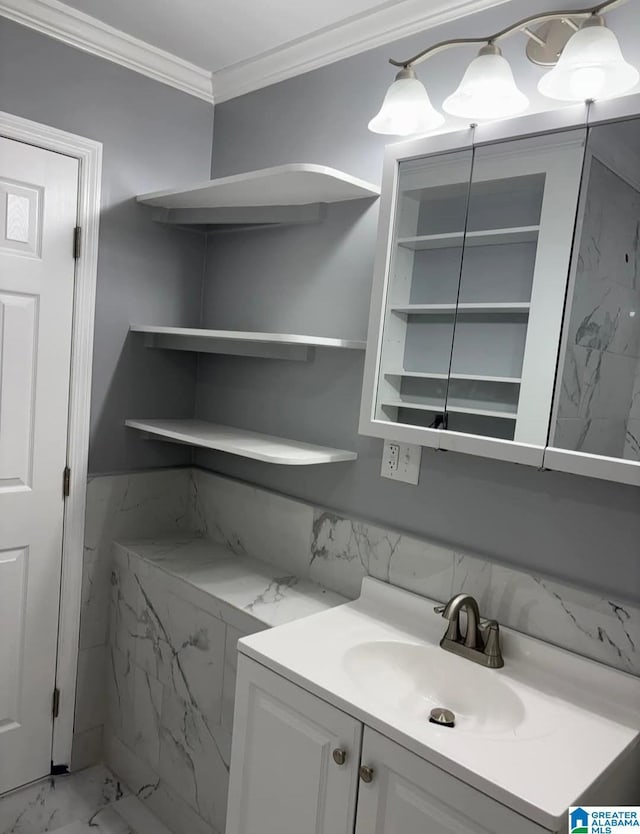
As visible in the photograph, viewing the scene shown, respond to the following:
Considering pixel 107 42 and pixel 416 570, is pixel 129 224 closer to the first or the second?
pixel 107 42

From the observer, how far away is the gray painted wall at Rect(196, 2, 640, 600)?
1509mm

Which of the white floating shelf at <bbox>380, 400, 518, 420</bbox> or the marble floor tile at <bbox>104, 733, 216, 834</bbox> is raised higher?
the white floating shelf at <bbox>380, 400, 518, 420</bbox>

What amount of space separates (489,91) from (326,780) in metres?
1.51

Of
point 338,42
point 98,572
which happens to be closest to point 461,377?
point 338,42

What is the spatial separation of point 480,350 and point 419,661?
2.51 ft

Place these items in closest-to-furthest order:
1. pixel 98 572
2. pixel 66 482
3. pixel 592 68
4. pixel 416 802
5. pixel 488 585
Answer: pixel 416 802 → pixel 592 68 → pixel 488 585 → pixel 66 482 → pixel 98 572

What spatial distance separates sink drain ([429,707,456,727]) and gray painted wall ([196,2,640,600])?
0.39 metres

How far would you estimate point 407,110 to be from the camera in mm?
1613

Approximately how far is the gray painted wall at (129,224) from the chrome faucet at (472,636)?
1.33m

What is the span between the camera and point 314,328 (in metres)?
2.12

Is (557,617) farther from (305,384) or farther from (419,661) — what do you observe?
(305,384)

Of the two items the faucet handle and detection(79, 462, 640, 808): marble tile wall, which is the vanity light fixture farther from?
the faucet handle

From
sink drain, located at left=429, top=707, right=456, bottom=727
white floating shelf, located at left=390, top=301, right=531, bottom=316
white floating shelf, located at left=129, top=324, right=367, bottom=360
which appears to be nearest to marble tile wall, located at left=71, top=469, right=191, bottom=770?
white floating shelf, located at left=129, top=324, right=367, bottom=360

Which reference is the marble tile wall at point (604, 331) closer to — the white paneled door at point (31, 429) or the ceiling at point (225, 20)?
the ceiling at point (225, 20)
